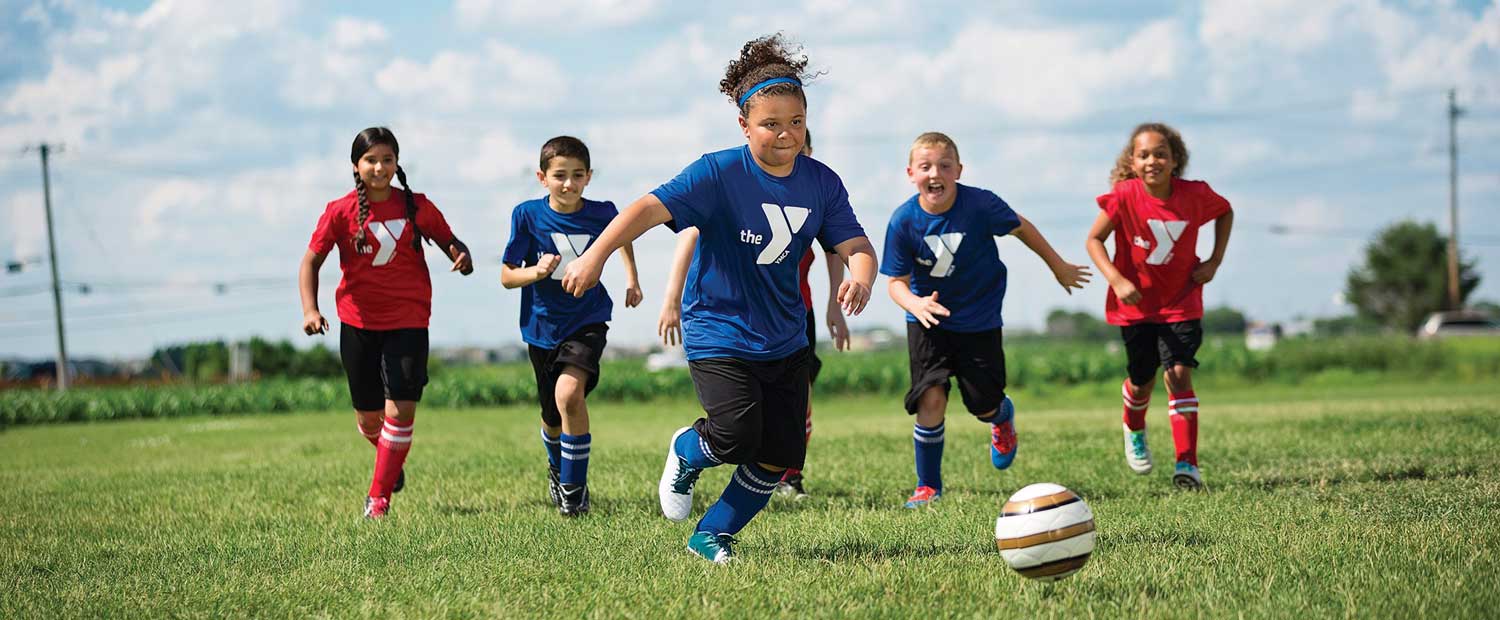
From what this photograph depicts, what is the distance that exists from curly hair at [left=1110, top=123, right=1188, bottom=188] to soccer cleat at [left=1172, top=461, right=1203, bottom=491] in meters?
1.99

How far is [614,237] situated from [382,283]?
10.7 feet

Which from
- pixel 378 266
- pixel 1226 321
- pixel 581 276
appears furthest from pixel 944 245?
pixel 1226 321

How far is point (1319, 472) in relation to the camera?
8.70 meters

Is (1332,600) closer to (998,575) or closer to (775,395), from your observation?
(998,575)

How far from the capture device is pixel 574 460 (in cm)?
758

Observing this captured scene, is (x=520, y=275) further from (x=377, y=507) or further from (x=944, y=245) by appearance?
(x=944, y=245)

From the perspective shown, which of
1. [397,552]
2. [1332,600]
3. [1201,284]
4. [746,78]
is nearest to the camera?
[1332,600]

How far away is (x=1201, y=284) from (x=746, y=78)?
4357 mm

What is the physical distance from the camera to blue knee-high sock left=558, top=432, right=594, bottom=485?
758 cm

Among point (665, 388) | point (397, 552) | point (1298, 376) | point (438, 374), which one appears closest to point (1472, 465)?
point (397, 552)

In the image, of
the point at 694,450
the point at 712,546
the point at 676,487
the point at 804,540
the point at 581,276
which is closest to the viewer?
the point at 581,276

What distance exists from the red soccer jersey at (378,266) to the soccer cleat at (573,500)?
1427mm

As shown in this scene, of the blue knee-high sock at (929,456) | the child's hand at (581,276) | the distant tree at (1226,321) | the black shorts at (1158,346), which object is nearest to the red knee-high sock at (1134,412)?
the black shorts at (1158,346)

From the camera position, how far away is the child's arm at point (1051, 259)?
7668 millimetres
